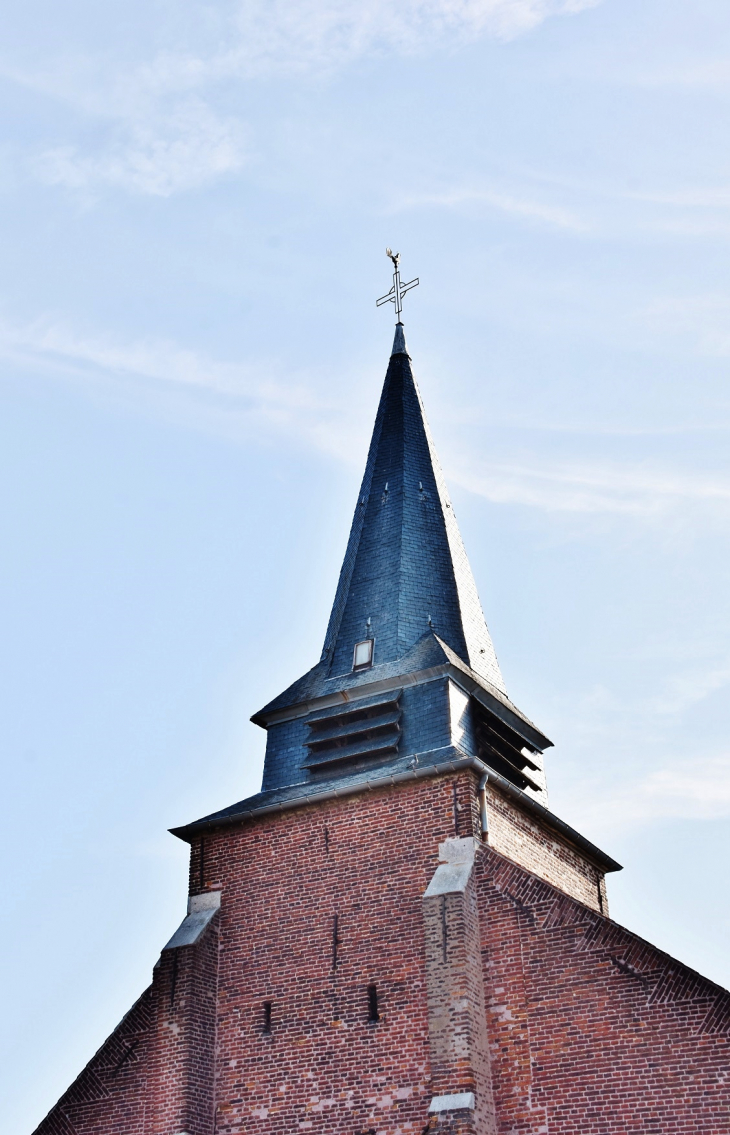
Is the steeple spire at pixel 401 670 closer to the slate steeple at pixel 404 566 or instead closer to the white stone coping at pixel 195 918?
the slate steeple at pixel 404 566

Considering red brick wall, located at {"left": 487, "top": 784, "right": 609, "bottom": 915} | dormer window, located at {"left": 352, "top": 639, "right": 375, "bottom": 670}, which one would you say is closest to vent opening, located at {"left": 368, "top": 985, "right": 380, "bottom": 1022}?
red brick wall, located at {"left": 487, "top": 784, "right": 609, "bottom": 915}

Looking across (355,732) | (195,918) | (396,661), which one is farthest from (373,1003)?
(396,661)

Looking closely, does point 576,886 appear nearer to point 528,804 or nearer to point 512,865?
point 528,804

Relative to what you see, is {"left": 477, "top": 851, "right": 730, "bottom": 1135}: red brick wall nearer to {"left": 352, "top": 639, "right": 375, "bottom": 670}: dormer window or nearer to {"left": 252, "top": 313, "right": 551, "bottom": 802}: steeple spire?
{"left": 252, "top": 313, "right": 551, "bottom": 802}: steeple spire

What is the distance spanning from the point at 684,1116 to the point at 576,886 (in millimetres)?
5094

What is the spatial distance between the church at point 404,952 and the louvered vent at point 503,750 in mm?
44

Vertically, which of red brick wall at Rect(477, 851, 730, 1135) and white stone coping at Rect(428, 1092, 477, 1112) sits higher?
red brick wall at Rect(477, 851, 730, 1135)

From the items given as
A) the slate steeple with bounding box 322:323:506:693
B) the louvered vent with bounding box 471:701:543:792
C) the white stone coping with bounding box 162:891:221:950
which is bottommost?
the white stone coping with bounding box 162:891:221:950

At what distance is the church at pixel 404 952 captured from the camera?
12531 mm

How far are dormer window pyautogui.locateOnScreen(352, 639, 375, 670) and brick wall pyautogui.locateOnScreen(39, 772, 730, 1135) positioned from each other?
2.41m

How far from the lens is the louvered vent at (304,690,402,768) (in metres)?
16.0

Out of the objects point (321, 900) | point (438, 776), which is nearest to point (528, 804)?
point (438, 776)

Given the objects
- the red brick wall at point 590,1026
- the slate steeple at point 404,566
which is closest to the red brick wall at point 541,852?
the red brick wall at point 590,1026

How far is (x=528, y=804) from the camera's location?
15.8 m
